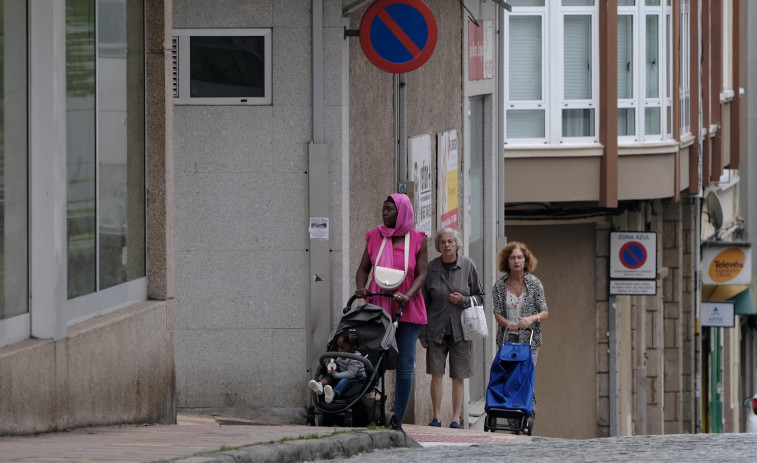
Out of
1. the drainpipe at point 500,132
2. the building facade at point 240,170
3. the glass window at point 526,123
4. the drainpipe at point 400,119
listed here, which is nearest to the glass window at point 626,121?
the building facade at point 240,170

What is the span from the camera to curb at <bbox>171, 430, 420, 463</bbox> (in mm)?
6566

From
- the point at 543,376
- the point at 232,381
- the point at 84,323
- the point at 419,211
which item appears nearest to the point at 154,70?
the point at 84,323

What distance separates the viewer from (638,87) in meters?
22.3

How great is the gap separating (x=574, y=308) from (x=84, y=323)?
53.2 feet

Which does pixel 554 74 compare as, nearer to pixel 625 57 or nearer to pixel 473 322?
pixel 625 57

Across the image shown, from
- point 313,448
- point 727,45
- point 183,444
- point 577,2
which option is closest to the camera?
point 183,444

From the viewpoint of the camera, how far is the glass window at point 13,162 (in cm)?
750

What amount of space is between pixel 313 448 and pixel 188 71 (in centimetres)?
487

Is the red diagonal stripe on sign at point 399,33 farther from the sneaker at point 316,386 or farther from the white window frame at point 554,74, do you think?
the white window frame at point 554,74

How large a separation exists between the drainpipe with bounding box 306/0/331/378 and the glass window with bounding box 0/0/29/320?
403 cm

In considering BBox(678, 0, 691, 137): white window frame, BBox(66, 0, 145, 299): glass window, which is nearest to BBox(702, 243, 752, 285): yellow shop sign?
BBox(678, 0, 691, 137): white window frame

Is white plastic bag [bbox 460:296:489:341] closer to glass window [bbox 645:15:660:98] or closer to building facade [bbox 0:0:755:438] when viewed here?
building facade [bbox 0:0:755:438]

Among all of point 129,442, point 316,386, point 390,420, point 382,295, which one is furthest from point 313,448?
point 382,295

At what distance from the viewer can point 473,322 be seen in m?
12.2
